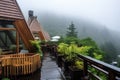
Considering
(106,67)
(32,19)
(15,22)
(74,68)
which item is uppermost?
(32,19)

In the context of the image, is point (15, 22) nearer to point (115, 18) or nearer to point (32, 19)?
point (32, 19)

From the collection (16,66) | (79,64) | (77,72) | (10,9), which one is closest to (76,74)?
(77,72)

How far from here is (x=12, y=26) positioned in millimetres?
13945

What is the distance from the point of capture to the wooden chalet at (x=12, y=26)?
1295 centimetres

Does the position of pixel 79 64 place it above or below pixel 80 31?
below

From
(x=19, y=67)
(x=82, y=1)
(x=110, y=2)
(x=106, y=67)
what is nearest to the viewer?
(x=106, y=67)

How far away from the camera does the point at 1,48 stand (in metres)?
13.0

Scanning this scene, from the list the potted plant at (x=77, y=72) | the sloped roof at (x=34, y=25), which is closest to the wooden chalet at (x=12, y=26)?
the potted plant at (x=77, y=72)

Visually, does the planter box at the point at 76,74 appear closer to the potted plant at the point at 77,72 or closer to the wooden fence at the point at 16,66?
the potted plant at the point at 77,72

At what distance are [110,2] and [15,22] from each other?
12698cm

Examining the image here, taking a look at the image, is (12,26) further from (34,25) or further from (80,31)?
(80,31)

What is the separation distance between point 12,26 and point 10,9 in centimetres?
121

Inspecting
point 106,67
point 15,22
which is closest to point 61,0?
point 15,22

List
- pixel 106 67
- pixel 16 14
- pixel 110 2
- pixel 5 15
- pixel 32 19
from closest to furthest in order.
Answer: pixel 106 67 → pixel 5 15 → pixel 16 14 → pixel 32 19 → pixel 110 2
